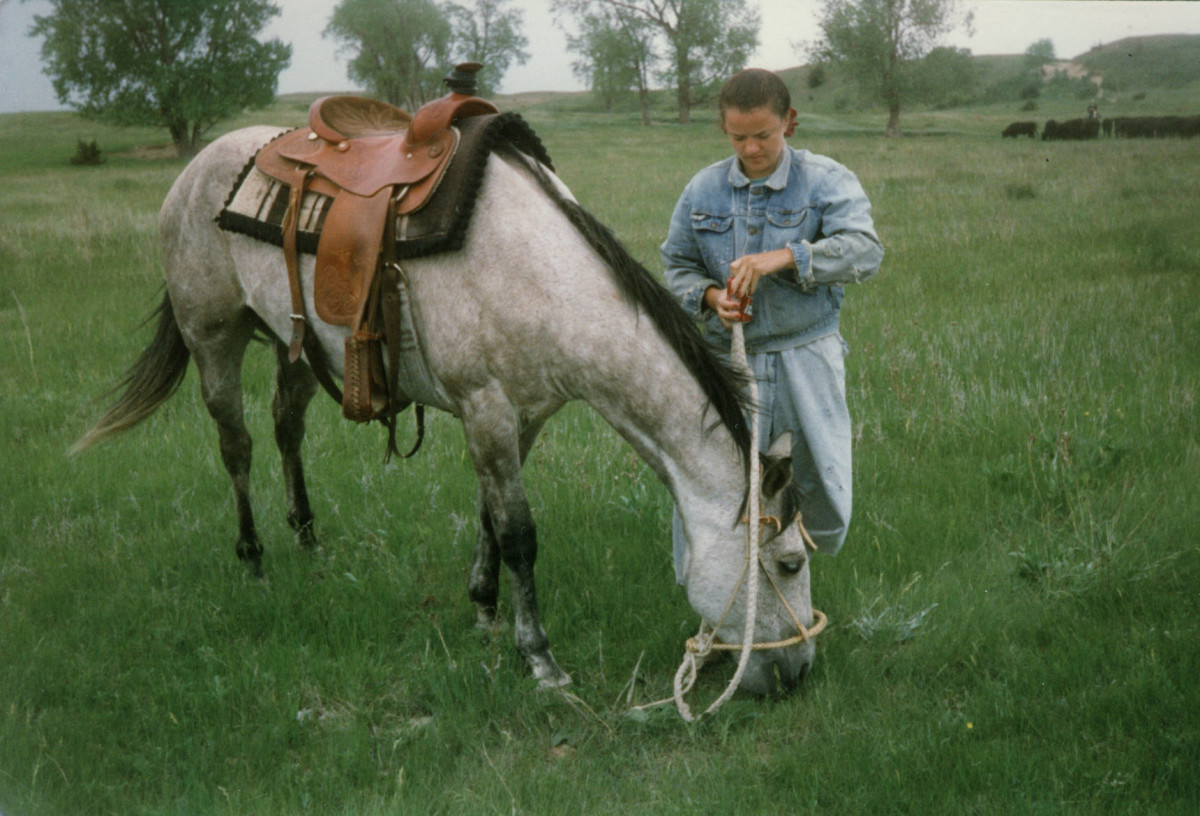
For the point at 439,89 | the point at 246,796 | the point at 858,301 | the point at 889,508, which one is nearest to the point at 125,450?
the point at 439,89

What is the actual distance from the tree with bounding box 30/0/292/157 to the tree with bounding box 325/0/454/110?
30cm

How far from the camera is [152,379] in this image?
428 cm

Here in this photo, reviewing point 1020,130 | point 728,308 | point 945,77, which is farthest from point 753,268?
point 1020,130

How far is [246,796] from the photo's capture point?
8.61ft

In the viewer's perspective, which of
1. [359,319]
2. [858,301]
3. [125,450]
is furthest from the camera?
[858,301]

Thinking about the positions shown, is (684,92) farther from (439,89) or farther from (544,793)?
(544,793)

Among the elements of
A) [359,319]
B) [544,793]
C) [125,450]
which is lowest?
[544,793]

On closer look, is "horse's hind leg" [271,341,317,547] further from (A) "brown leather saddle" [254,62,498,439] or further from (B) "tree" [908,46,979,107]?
(B) "tree" [908,46,979,107]

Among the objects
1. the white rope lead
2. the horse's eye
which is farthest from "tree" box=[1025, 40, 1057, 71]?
the horse's eye

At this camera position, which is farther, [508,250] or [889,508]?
[889,508]

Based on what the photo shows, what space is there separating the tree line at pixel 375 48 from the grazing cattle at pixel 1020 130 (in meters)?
6.97

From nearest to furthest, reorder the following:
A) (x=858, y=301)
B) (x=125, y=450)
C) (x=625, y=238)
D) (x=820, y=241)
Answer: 1. (x=820, y=241)
2. (x=125, y=450)
3. (x=858, y=301)
4. (x=625, y=238)

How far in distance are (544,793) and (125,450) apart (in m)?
3.74

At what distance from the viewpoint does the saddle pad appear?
116 inches
